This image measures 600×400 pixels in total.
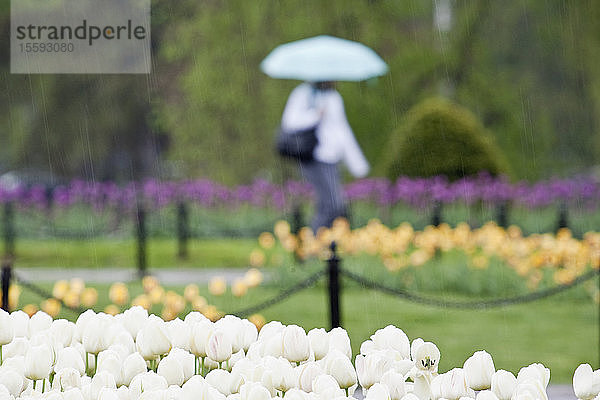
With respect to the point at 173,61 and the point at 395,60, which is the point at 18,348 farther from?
the point at 173,61

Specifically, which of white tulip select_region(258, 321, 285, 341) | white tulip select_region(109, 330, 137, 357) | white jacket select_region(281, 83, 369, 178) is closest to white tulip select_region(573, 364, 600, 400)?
white tulip select_region(258, 321, 285, 341)

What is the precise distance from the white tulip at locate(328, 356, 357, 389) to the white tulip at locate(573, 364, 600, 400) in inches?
19.1

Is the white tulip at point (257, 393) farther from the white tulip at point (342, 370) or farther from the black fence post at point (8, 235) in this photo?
the black fence post at point (8, 235)

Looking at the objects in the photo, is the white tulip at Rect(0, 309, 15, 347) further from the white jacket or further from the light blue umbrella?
the light blue umbrella

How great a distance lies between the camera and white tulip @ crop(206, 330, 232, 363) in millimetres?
2146

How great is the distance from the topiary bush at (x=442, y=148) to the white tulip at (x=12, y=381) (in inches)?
454

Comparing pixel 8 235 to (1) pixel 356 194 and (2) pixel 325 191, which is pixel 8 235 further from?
(1) pixel 356 194

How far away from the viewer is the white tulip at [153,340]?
2.20 meters

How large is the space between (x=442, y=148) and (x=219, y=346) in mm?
11431

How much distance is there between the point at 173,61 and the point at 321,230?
1248cm

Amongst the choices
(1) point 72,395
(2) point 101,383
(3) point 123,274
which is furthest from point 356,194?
(1) point 72,395

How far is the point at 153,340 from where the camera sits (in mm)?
2205

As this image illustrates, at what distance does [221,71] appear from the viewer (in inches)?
690

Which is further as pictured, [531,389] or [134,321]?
[134,321]
